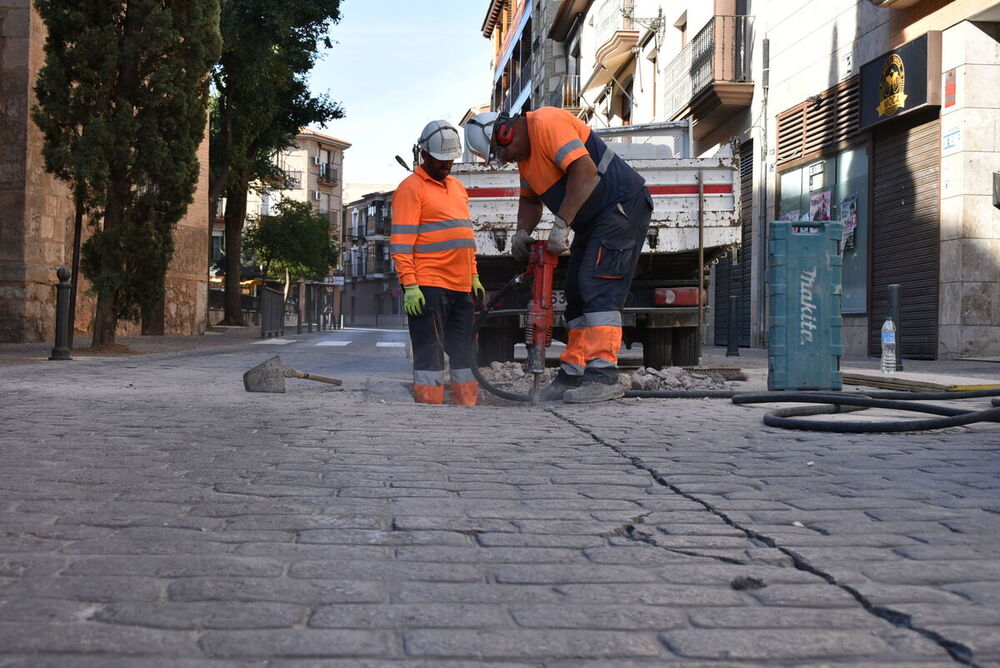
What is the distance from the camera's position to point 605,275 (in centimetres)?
668

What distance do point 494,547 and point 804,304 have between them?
200 inches

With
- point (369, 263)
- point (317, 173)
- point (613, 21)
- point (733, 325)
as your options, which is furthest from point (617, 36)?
point (369, 263)

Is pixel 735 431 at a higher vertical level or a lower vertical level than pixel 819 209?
lower

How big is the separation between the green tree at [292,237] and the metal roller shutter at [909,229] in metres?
35.9

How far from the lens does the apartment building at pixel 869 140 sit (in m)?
13.7

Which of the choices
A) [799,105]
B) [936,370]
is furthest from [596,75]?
[936,370]

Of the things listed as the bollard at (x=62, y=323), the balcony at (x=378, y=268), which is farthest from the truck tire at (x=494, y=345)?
the balcony at (x=378, y=268)

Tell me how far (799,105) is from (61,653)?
1862 centimetres

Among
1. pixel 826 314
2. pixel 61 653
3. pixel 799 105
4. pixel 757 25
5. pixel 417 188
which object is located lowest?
pixel 61 653

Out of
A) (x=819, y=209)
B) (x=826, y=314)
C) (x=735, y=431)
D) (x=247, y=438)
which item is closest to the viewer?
(x=247, y=438)

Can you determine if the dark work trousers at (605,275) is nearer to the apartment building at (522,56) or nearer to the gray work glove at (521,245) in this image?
the gray work glove at (521,245)

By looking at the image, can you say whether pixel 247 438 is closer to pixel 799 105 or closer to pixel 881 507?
pixel 881 507

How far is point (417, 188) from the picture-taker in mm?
7051

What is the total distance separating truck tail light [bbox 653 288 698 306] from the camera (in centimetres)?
979
